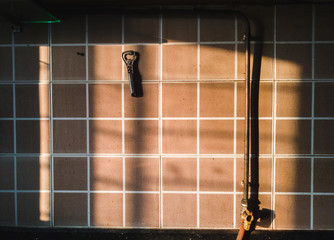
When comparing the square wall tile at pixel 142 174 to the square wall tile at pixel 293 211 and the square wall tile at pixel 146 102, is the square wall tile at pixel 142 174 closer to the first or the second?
the square wall tile at pixel 146 102

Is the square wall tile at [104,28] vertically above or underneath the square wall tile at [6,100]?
above

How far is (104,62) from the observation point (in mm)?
1859

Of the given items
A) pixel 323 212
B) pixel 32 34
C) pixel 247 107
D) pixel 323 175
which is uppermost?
pixel 32 34

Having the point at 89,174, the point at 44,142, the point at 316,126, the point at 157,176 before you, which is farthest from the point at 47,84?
the point at 316,126

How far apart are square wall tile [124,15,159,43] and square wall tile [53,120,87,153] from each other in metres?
0.92

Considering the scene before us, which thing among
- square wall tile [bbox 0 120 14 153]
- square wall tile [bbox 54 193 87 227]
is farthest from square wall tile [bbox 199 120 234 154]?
square wall tile [bbox 0 120 14 153]

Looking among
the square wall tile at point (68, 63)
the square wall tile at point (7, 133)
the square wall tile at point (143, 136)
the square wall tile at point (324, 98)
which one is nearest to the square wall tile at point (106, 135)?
the square wall tile at point (143, 136)

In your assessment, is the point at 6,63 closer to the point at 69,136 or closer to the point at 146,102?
the point at 69,136

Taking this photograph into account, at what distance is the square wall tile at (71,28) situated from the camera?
1863mm

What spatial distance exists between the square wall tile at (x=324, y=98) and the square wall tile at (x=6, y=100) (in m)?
2.79

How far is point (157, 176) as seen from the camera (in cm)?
185

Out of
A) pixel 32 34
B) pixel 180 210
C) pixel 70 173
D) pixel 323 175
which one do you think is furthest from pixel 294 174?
pixel 32 34

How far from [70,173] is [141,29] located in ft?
4.86

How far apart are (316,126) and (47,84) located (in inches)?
97.8
